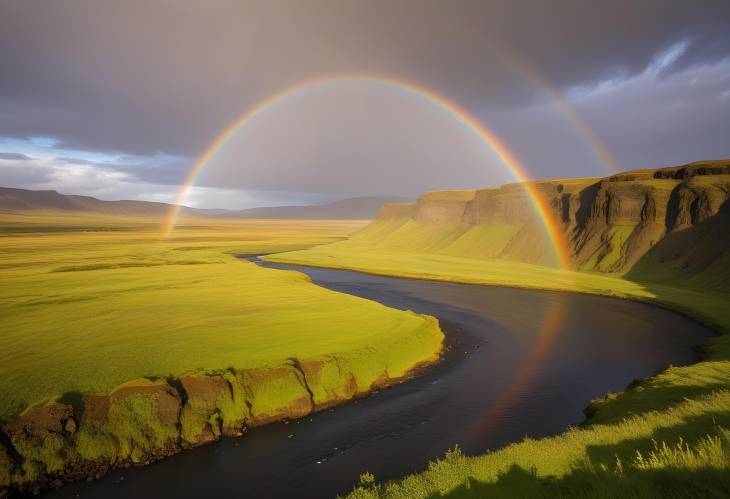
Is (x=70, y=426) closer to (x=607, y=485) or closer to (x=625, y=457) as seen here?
(x=607, y=485)

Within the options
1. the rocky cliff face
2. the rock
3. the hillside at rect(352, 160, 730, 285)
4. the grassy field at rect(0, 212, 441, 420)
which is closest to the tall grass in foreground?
the rock

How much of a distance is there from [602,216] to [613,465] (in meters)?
104

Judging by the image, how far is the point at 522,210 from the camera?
432ft

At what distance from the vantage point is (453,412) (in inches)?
1017

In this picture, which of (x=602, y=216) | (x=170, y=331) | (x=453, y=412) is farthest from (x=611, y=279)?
(x=170, y=331)

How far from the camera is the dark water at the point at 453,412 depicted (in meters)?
19.0

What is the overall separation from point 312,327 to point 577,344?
26238 millimetres

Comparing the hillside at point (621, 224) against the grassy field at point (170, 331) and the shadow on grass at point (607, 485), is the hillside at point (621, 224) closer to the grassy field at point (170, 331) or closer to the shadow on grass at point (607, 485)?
the grassy field at point (170, 331)

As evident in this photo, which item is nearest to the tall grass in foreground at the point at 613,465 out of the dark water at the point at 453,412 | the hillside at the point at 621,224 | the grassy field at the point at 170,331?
the dark water at the point at 453,412

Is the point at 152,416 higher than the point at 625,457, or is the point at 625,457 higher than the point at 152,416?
the point at 625,457

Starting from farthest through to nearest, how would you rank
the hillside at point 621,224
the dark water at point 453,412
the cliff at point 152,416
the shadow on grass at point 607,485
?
1. the hillside at point 621,224
2. the dark water at point 453,412
3. the cliff at point 152,416
4. the shadow on grass at point 607,485

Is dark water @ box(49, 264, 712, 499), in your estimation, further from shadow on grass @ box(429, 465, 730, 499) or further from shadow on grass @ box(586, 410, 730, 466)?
shadow on grass @ box(586, 410, 730, 466)

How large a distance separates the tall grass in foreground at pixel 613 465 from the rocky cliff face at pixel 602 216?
72.5 m

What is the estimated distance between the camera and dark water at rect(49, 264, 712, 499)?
18984 millimetres
